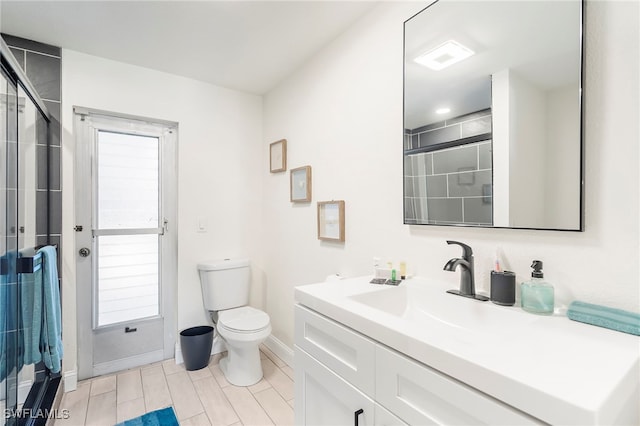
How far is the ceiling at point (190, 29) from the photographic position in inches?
66.2

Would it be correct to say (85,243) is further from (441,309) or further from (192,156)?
(441,309)

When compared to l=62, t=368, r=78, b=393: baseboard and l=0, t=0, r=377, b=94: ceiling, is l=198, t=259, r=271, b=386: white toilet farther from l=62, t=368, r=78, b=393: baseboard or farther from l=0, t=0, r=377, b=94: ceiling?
l=0, t=0, r=377, b=94: ceiling

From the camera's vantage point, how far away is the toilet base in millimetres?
2158

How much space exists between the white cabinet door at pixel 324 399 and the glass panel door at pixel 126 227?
1.77 metres

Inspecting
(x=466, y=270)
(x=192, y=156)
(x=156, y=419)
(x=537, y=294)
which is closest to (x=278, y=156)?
(x=192, y=156)

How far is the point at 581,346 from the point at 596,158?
21.8 inches

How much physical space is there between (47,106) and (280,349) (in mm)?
2394

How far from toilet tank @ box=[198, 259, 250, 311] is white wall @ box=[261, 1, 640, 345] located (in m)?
0.25

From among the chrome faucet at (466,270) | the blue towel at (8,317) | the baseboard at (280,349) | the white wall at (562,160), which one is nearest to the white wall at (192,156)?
the baseboard at (280,349)

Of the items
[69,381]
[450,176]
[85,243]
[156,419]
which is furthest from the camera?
[85,243]

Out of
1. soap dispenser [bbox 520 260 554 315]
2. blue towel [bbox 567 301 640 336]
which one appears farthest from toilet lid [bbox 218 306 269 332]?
blue towel [bbox 567 301 640 336]

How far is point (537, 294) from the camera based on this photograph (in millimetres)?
967

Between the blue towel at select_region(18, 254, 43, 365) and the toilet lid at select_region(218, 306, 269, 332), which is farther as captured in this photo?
the toilet lid at select_region(218, 306, 269, 332)

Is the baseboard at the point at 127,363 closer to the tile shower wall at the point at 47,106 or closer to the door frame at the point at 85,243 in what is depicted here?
the door frame at the point at 85,243
